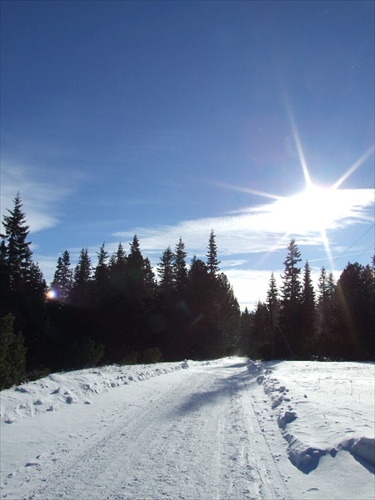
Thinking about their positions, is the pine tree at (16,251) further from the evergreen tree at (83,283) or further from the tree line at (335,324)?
the tree line at (335,324)

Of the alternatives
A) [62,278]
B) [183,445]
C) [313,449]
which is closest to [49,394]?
[183,445]

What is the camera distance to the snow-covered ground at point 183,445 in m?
4.79

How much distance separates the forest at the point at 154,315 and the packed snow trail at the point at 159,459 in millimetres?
14281

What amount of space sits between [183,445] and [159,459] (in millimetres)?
775

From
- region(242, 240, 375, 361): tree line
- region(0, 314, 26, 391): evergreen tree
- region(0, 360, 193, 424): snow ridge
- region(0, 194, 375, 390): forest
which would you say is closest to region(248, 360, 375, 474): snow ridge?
region(0, 360, 193, 424): snow ridge

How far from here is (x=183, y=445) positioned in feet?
21.0

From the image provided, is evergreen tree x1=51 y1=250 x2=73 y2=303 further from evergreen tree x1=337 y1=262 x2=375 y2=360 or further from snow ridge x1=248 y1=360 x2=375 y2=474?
snow ridge x1=248 y1=360 x2=375 y2=474

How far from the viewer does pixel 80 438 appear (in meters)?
6.97

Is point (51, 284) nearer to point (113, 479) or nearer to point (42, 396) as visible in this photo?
point (42, 396)

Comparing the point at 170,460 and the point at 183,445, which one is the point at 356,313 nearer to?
Result: the point at 183,445

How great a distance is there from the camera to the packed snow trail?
15.4 feet

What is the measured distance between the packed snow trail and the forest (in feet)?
46.9

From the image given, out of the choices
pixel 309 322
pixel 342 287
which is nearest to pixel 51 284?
pixel 309 322

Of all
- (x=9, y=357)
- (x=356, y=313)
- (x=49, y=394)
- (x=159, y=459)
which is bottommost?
(x=159, y=459)
